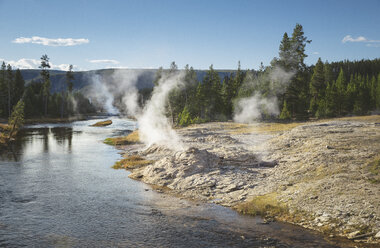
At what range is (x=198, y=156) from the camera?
81.8ft

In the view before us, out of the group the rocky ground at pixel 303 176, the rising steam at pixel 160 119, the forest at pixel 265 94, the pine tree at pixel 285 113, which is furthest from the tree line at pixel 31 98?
the rocky ground at pixel 303 176

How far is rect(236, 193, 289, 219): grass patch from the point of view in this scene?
16.5 m

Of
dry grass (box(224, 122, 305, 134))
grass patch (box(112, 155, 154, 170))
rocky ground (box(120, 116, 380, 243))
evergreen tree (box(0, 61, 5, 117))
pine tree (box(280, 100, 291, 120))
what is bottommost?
grass patch (box(112, 155, 154, 170))

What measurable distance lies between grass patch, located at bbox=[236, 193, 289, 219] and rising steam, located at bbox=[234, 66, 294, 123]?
4676cm

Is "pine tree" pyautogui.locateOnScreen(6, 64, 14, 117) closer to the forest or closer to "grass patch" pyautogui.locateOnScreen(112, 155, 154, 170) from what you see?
the forest

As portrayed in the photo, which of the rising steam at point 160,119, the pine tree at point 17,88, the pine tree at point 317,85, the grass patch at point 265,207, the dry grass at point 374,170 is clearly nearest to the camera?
the grass patch at point 265,207

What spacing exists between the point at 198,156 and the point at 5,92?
8404cm

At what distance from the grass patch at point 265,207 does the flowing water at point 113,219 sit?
2.29 feet

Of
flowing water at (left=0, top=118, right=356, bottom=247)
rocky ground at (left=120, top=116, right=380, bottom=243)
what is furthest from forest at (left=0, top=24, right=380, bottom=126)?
flowing water at (left=0, top=118, right=356, bottom=247)

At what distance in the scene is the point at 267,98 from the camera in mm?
67562

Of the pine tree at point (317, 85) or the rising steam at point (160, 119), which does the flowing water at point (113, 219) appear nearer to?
the rising steam at point (160, 119)

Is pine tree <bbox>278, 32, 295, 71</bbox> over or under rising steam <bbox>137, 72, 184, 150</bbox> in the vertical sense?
over

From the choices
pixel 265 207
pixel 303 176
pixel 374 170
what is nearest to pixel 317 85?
pixel 303 176

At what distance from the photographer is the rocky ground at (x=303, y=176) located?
14.7 meters
